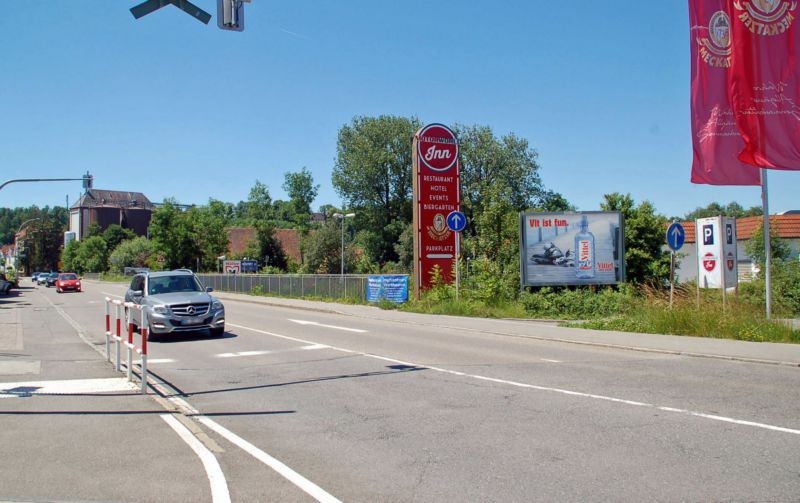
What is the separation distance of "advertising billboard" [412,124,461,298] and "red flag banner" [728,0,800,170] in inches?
512

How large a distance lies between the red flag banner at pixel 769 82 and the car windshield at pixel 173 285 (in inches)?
570

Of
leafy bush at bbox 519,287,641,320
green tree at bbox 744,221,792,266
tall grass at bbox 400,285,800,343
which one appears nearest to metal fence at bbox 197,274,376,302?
tall grass at bbox 400,285,800,343

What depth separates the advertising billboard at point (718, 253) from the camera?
1869 cm

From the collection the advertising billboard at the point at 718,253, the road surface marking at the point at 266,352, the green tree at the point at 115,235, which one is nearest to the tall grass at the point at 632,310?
the advertising billboard at the point at 718,253

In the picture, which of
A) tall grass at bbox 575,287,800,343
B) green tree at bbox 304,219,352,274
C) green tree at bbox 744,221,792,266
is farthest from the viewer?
green tree at bbox 304,219,352,274

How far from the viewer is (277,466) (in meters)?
5.94

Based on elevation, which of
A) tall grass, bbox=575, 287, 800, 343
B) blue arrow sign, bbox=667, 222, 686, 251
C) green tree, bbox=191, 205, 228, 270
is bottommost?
tall grass, bbox=575, 287, 800, 343

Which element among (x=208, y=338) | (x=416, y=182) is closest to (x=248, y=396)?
(x=208, y=338)

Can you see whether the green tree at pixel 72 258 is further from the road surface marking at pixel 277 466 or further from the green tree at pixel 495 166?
the road surface marking at pixel 277 466

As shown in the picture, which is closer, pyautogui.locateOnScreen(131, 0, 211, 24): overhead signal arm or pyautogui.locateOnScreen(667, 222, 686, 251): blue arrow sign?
pyautogui.locateOnScreen(131, 0, 211, 24): overhead signal arm

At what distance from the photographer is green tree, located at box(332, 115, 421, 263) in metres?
71.1

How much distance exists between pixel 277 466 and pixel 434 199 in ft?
73.9

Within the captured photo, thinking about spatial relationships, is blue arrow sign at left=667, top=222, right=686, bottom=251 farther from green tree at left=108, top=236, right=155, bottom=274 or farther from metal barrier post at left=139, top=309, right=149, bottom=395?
green tree at left=108, top=236, right=155, bottom=274

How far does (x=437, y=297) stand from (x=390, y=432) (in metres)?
19.0
